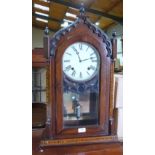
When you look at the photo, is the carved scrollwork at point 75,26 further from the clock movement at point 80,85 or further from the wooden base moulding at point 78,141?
the wooden base moulding at point 78,141

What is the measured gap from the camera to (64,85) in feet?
2.70

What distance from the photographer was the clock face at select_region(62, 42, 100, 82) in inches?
32.4

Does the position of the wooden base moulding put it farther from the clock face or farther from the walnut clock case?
the clock face

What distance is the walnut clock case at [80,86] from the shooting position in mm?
811

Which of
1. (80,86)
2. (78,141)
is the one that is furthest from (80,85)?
(78,141)

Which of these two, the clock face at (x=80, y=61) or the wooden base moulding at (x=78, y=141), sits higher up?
the clock face at (x=80, y=61)

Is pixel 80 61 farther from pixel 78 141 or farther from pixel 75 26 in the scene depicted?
pixel 78 141

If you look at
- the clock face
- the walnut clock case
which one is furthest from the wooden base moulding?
the clock face

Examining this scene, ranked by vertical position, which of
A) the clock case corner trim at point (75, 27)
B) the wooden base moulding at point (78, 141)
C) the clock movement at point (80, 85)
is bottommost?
the wooden base moulding at point (78, 141)

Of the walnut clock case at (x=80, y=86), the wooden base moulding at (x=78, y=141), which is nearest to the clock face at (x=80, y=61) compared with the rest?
the walnut clock case at (x=80, y=86)

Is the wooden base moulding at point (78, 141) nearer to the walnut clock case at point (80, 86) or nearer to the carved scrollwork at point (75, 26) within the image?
the walnut clock case at point (80, 86)

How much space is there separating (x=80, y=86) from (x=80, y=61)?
0.30ft
